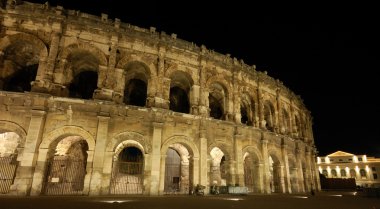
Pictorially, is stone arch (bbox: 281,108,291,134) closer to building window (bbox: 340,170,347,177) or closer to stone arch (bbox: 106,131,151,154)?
stone arch (bbox: 106,131,151,154)

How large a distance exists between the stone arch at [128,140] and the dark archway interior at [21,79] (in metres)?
6.29

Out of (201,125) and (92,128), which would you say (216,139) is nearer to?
(201,125)

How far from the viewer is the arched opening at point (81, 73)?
12.3 m

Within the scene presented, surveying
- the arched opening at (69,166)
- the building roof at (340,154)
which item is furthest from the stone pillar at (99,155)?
the building roof at (340,154)

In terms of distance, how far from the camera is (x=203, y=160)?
486 inches

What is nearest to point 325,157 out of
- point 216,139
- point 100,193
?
point 216,139

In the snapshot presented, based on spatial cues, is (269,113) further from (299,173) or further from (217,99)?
(299,173)

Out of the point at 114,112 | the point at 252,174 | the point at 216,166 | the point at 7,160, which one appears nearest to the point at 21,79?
the point at 7,160

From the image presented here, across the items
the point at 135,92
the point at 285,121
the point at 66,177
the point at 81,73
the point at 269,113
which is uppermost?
the point at 81,73

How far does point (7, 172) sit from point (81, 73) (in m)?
6.33

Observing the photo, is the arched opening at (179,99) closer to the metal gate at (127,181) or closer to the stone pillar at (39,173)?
the metal gate at (127,181)

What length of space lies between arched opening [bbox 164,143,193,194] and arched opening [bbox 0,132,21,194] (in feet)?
23.2

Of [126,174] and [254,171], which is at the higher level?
[254,171]

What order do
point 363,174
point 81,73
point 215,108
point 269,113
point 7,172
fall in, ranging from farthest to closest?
point 363,174, point 269,113, point 215,108, point 81,73, point 7,172
